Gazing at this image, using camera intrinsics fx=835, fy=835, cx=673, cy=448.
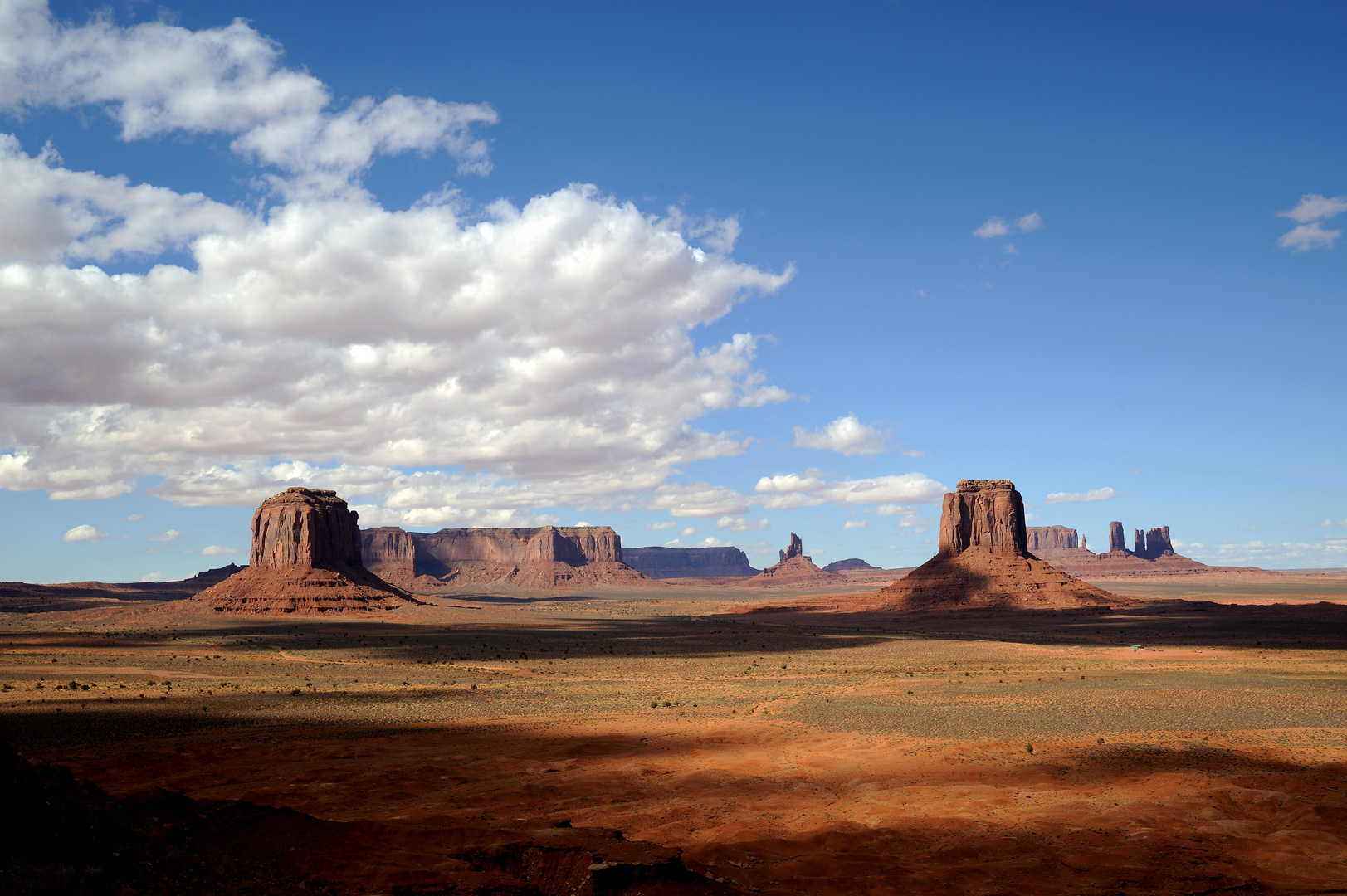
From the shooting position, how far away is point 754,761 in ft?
66.8

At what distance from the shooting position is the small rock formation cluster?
339ft

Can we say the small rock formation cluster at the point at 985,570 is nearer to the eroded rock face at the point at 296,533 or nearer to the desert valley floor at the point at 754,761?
the desert valley floor at the point at 754,761

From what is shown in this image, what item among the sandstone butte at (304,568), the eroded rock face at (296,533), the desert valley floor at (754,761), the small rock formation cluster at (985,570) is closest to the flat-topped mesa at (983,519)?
the small rock formation cluster at (985,570)

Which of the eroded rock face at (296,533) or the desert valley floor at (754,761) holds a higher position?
the eroded rock face at (296,533)

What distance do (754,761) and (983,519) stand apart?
10374 centimetres

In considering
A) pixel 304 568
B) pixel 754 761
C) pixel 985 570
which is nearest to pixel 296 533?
pixel 304 568

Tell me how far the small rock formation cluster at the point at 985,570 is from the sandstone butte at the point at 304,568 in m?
68.3

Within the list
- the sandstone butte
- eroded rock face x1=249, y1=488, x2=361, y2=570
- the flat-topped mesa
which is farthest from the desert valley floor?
the flat-topped mesa

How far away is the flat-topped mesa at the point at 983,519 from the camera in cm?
11450

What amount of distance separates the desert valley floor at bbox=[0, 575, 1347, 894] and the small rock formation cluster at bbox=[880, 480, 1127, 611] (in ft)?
167

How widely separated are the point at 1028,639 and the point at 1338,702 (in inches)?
1522

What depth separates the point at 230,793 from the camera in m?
16.5

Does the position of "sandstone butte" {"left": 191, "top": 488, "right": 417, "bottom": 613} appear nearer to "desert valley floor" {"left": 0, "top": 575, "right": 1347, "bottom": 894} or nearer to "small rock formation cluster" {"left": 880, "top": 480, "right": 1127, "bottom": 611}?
"desert valley floor" {"left": 0, "top": 575, "right": 1347, "bottom": 894}

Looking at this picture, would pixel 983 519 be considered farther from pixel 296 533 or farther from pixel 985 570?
pixel 296 533
